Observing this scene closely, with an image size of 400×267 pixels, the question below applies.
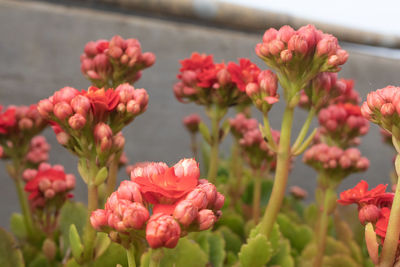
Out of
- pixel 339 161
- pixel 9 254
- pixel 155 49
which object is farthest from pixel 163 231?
pixel 155 49

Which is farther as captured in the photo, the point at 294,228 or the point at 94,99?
the point at 294,228

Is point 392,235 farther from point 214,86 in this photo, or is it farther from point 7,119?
point 7,119

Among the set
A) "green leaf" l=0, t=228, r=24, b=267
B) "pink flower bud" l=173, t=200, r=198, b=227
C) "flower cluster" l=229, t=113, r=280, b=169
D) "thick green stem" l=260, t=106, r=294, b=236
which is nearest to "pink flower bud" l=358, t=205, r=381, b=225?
"thick green stem" l=260, t=106, r=294, b=236

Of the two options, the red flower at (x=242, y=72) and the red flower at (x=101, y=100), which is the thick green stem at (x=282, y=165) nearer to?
the red flower at (x=242, y=72)

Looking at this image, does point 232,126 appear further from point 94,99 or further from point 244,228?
point 94,99

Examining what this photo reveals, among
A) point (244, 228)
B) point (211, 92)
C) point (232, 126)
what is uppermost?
point (211, 92)

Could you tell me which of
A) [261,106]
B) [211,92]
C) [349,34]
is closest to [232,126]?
[211,92]
